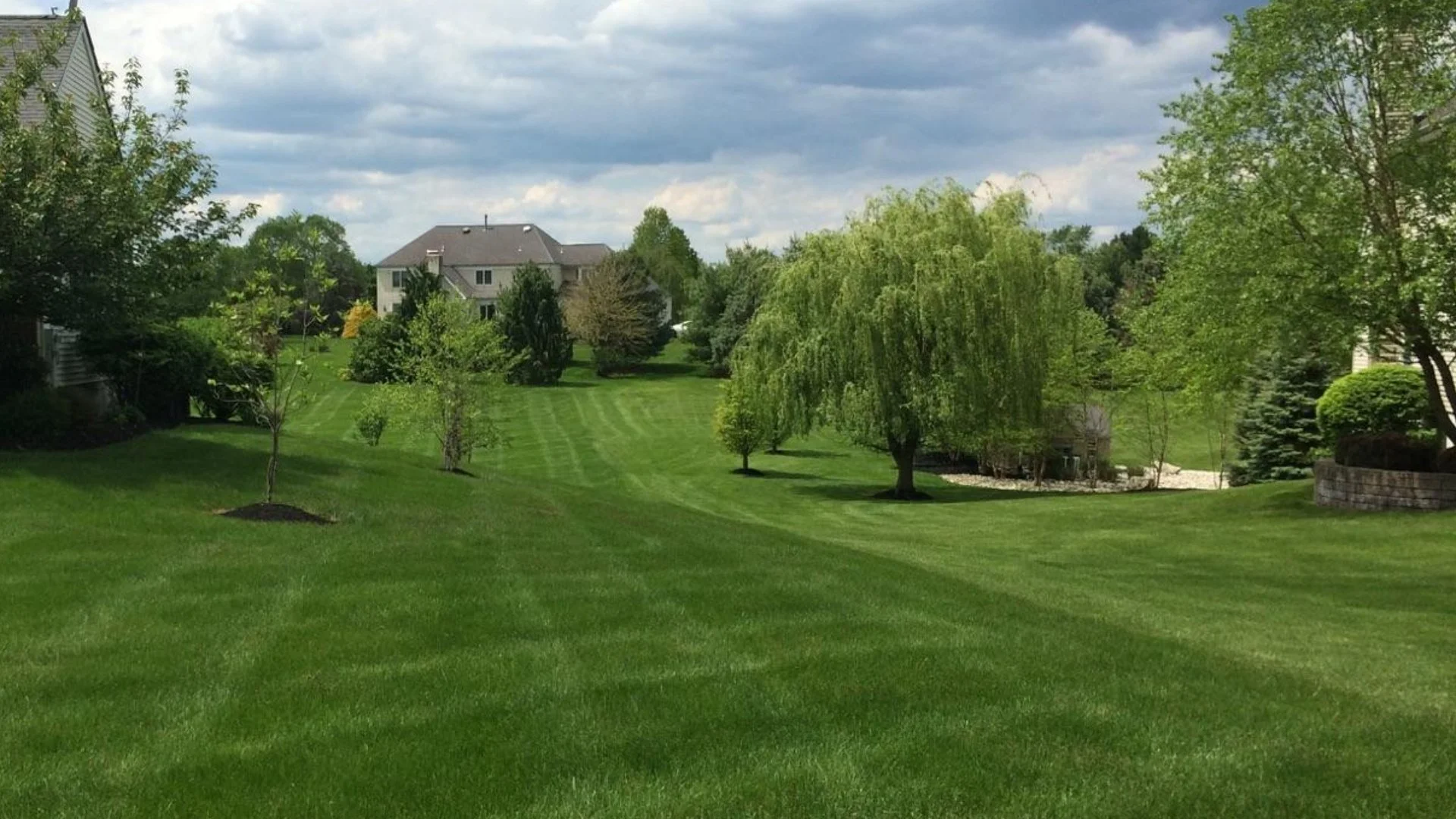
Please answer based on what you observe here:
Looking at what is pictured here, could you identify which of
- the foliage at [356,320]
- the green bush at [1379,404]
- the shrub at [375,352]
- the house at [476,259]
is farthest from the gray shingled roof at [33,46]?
the house at [476,259]

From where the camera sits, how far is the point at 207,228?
17109mm

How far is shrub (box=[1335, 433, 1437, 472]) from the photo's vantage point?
1920cm

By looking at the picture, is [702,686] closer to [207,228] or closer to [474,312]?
[207,228]

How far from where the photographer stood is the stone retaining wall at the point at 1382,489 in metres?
18.2

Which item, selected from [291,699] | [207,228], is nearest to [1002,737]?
[291,699]

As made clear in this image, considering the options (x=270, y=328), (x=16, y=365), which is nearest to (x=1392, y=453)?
(x=270, y=328)

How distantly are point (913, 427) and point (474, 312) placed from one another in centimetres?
1207

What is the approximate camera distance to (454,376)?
24250 millimetres

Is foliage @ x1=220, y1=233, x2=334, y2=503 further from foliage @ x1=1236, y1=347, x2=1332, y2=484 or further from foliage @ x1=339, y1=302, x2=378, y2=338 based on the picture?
foliage @ x1=339, y1=302, x2=378, y2=338

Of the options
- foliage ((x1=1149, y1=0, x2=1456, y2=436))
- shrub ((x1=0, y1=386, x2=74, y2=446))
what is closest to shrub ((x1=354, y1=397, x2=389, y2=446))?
shrub ((x1=0, y1=386, x2=74, y2=446))

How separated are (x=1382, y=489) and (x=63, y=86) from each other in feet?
85.9

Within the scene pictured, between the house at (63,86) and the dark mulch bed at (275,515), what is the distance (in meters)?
7.27

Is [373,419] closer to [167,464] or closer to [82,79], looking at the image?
[82,79]

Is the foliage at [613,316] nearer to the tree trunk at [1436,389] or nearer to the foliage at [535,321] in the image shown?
the foliage at [535,321]
